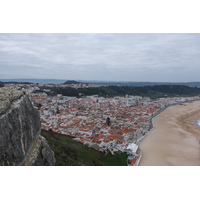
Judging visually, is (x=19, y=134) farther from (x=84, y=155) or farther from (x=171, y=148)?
(x=171, y=148)

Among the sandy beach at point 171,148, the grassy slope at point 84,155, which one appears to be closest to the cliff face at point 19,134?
the grassy slope at point 84,155

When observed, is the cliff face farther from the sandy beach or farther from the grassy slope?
the sandy beach

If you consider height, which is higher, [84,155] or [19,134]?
[19,134]

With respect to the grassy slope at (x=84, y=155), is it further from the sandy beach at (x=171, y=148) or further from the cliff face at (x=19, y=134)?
the cliff face at (x=19, y=134)

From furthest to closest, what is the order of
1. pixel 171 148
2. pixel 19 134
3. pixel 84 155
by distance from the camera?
pixel 171 148, pixel 84 155, pixel 19 134

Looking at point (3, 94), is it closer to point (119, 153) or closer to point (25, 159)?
point (25, 159)

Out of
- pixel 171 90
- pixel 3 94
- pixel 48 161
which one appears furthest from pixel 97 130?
pixel 171 90

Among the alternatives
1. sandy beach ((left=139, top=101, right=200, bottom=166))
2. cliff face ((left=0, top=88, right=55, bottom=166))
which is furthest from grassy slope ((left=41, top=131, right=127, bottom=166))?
cliff face ((left=0, top=88, right=55, bottom=166))

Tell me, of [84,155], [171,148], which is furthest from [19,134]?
[171,148]
